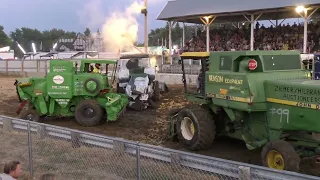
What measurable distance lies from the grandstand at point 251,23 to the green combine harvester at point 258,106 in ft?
44.7

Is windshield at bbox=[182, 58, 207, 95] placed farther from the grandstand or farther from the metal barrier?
the grandstand

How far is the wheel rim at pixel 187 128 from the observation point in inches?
390

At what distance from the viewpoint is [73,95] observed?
13.2 m

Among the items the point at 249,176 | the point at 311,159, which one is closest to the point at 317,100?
the point at 311,159

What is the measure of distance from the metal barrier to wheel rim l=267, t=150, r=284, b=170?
5.99ft

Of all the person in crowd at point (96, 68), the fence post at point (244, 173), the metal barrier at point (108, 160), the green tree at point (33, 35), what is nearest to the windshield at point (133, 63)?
the person in crowd at point (96, 68)

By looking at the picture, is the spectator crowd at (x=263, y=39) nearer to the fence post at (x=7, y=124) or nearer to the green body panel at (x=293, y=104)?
the green body panel at (x=293, y=104)

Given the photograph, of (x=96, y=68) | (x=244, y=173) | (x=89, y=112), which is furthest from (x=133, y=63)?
(x=244, y=173)

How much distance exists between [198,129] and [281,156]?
2.45 m

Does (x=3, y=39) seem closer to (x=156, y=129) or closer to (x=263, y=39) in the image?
(x=263, y=39)

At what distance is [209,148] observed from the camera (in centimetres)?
975

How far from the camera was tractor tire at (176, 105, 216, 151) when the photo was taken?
9406 mm

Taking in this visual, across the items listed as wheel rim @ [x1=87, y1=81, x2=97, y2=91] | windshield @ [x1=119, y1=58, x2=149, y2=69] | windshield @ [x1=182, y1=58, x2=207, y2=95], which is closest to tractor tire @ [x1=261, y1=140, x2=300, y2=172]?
windshield @ [x1=182, y1=58, x2=207, y2=95]

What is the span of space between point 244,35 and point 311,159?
20.8 metres
